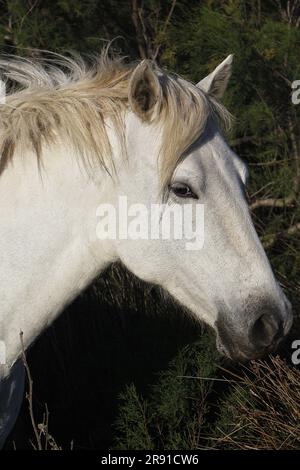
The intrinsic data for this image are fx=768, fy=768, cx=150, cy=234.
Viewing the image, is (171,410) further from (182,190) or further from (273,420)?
(182,190)

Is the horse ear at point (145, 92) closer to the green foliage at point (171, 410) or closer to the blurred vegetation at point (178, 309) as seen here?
the blurred vegetation at point (178, 309)

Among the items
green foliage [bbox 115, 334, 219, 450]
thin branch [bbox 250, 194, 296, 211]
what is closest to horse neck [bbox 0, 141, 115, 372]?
green foliage [bbox 115, 334, 219, 450]

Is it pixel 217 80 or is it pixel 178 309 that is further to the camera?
pixel 178 309

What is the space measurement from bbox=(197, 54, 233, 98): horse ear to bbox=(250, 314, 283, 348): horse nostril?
0.97m

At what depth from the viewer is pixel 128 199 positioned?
271cm

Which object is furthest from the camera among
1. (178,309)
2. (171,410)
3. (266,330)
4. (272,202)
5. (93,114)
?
(272,202)

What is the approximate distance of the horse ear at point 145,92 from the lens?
2594 mm

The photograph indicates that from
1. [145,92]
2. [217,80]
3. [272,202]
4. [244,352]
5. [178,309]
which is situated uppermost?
[145,92]

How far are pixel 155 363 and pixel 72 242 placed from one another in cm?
175

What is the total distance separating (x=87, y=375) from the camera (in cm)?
451

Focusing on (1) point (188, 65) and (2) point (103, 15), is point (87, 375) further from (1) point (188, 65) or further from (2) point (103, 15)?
(2) point (103, 15)

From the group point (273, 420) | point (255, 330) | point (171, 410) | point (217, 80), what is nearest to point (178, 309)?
point (171, 410)

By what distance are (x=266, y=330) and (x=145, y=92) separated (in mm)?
920
